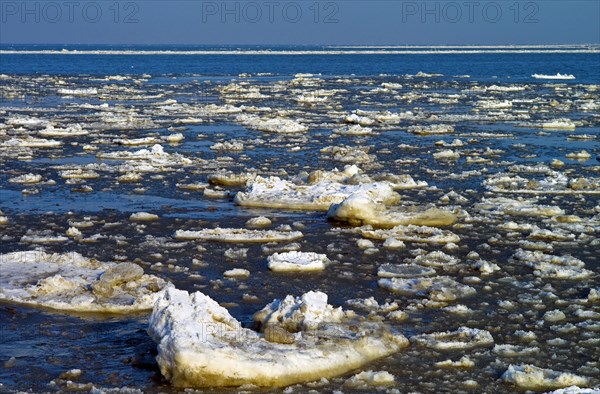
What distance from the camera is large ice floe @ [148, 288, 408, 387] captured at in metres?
5.07

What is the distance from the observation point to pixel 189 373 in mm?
5039

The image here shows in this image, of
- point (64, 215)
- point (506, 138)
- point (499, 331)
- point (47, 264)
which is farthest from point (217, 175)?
point (506, 138)

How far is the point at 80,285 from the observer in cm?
698

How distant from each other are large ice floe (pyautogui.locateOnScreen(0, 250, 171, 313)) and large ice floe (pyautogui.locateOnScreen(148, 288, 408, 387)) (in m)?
0.91

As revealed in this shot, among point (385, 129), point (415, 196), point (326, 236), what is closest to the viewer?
point (326, 236)

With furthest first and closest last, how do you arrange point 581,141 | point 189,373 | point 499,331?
point 581,141, point 499,331, point 189,373

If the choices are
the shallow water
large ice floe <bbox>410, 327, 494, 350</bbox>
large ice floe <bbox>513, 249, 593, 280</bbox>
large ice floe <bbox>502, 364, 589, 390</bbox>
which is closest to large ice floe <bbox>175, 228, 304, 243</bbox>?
the shallow water

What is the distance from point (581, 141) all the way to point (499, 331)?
39.5 ft

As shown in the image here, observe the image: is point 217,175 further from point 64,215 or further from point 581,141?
point 581,141

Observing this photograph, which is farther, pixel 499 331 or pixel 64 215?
pixel 64 215

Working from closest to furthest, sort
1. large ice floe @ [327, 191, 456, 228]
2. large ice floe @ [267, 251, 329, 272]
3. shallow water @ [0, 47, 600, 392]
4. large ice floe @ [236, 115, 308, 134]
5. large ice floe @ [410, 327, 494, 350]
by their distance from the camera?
shallow water @ [0, 47, 600, 392]
large ice floe @ [410, 327, 494, 350]
large ice floe @ [267, 251, 329, 272]
large ice floe @ [327, 191, 456, 228]
large ice floe @ [236, 115, 308, 134]

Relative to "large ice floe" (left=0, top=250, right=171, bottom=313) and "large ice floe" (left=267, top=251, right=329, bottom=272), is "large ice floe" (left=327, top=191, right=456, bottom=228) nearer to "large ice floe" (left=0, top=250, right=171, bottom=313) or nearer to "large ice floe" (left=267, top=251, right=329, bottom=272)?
"large ice floe" (left=267, top=251, right=329, bottom=272)

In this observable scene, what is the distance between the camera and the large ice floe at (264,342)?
5070 millimetres

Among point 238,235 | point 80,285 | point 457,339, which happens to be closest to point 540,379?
point 457,339
